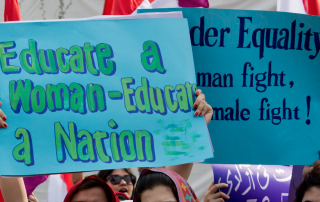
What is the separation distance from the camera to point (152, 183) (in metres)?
1.80

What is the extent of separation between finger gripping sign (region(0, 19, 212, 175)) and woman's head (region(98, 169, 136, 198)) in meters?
1.27

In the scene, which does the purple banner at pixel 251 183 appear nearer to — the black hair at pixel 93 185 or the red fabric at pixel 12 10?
the black hair at pixel 93 185

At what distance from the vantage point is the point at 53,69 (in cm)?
174

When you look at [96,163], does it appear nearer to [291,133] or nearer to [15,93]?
[15,93]

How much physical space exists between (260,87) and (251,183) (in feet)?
1.90

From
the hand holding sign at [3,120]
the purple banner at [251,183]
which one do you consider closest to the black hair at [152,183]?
the purple banner at [251,183]

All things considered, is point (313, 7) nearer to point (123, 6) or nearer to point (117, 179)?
point (123, 6)

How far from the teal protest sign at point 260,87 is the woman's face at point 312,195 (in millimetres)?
327

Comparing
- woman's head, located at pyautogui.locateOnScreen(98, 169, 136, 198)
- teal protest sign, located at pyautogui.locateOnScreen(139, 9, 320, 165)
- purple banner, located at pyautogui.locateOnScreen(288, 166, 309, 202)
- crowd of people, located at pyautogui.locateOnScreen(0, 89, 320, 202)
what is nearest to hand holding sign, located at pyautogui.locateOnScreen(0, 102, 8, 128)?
crowd of people, located at pyautogui.locateOnScreen(0, 89, 320, 202)

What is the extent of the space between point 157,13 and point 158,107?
47cm

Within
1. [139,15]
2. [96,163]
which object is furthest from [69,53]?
[96,163]

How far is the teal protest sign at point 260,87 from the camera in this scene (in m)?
2.12

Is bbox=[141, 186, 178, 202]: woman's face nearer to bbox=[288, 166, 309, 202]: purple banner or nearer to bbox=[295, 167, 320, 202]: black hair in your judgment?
bbox=[295, 167, 320, 202]: black hair

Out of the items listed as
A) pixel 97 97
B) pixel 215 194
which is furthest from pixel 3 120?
pixel 215 194
